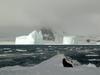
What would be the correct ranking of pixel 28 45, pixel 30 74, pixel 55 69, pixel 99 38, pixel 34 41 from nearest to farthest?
pixel 30 74 → pixel 55 69 → pixel 34 41 → pixel 28 45 → pixel 99 38

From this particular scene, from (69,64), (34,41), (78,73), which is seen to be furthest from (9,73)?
(34,41)

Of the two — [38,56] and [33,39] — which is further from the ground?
[33,39]

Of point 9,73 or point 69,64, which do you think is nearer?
point 9,73

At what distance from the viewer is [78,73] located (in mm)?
6266

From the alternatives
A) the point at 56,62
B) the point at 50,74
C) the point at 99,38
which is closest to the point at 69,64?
the point at 56,62

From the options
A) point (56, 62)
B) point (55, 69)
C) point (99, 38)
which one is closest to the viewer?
point (55, 69)

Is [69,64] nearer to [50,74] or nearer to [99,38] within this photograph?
[50,74]

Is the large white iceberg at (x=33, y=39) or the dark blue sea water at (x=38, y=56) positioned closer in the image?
the dark blue sea water at (x=38, y=56)

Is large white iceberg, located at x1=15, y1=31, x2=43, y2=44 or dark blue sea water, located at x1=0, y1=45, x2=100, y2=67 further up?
large white iceberg, located at x1=15, y1=31, x2=43, y2=44

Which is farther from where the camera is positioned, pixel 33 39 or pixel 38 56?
pixel 33 39

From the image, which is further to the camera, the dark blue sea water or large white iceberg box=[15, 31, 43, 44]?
large white iceberg box=[15, 31, 43, 44]

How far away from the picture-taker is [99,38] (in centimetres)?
12288

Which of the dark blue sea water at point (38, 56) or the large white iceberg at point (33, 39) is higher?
the large white iceberg at point (33, 39)

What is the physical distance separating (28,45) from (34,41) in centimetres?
936
